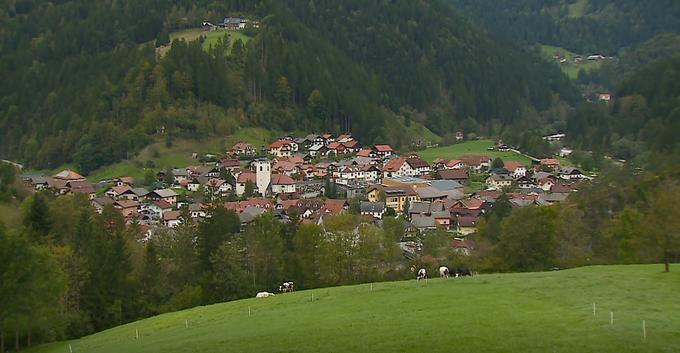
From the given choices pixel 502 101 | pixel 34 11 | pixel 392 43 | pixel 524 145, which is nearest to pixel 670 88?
pixel 524 145

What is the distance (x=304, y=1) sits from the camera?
192 m

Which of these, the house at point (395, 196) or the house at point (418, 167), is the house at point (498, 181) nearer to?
the house at point (418, 167)

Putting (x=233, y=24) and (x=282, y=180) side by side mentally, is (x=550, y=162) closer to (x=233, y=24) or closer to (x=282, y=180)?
(x=282, y=180)

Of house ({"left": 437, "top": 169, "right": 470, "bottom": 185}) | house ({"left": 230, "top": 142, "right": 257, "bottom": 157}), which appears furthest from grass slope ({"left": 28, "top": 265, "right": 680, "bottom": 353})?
house ({"left": 230, "top": 142, "right": 257, "bottom": 157})

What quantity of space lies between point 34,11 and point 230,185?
101m

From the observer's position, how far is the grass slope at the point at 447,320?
2162cm

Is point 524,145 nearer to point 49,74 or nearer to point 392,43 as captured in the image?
point 392,43

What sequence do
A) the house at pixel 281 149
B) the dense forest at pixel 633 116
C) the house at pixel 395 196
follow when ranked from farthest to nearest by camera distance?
the dense forest at pixel 633 116 → the house at pixel 281 149 → the house at pixel 395 196

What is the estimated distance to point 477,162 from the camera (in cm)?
11781

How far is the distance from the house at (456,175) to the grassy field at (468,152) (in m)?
14.3

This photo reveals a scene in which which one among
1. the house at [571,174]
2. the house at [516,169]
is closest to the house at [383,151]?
the house at [516,169]

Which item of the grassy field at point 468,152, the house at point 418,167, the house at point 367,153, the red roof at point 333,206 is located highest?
the red roof at point 333,206

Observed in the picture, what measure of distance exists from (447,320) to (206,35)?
137m

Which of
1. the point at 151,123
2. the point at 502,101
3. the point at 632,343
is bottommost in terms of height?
the point at 502,101
